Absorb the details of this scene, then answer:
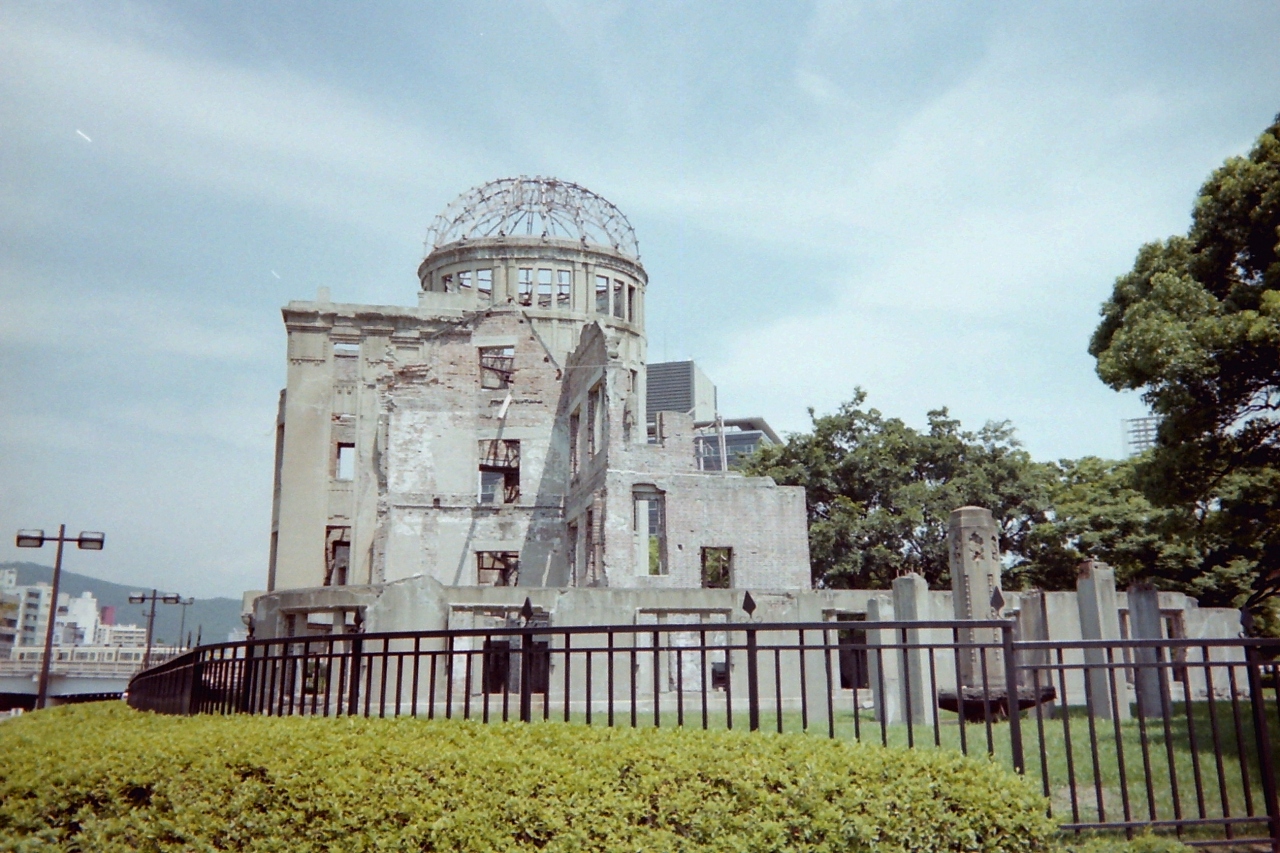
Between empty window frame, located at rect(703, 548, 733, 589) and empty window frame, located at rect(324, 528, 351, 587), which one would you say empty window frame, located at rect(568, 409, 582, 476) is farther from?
empty window frame, located at rect(703, 548, 733, 589)

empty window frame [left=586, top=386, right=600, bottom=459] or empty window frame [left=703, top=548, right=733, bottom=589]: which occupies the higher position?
empty window frame [left=586, top=386, right=600, bottom=459]

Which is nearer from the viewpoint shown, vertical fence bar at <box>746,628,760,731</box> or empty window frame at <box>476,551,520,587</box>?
vertical fence bar at <box>746,628,760,731</box>

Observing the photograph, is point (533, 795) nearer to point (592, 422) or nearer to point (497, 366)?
point (592, 422)

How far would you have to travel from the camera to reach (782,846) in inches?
186

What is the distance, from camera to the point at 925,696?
675 inches

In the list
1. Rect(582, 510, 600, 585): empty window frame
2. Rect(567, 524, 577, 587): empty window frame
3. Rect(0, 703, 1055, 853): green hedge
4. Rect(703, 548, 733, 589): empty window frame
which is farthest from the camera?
Rect(703, 548, 733, 589): empty window frame

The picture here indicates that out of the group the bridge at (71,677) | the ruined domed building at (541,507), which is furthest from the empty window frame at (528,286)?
the bridge at (71,677)

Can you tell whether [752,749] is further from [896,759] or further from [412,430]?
[412,430]

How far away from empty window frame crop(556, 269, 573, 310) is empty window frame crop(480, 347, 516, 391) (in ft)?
26.0

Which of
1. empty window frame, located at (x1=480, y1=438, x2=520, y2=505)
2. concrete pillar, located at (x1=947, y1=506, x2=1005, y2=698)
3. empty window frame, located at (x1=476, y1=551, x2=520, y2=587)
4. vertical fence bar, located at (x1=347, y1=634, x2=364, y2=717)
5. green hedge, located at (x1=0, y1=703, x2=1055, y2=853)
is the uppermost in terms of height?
empty window frame, located at (x1=480, y1=438, x2=520, y2=505)

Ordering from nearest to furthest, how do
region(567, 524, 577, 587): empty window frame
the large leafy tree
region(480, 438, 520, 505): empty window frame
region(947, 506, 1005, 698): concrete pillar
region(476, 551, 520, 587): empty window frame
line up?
the large leafy tree
region(947, 506, 1005, 698): concrete pillar
region(567, 524, 577, 587): empty window frame
region(476, 551, 520, 587): empty window frame
region(480, 438, 520, 505): empty window frame

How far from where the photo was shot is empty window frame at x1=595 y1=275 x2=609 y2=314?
4369cm

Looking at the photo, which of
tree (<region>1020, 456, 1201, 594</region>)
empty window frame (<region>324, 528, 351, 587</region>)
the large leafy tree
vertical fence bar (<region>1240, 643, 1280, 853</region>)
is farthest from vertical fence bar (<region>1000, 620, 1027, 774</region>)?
empty window frame (<region>324, 528, 351, 587</region>)

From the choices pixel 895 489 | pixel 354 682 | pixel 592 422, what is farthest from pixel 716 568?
pixel 354 682
